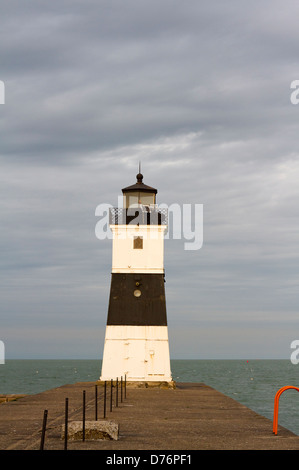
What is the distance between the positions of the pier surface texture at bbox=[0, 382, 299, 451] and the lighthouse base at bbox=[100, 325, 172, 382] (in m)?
4.40

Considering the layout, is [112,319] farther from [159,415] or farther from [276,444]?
[276,444]

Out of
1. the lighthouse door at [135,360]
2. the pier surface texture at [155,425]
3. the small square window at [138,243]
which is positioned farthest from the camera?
the small square window at [138,243]

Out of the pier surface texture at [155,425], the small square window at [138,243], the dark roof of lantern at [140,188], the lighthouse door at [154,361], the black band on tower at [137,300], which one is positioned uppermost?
the dark roof of lantern at [140,188]

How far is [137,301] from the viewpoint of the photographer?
1254 inches

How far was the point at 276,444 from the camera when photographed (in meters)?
13.9

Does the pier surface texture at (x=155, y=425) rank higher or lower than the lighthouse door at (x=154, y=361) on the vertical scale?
lower

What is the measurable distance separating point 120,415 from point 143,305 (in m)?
12.8

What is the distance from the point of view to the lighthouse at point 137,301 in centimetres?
3133

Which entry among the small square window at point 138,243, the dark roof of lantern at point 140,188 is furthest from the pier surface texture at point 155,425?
the dark roof of lantern at point 140,188

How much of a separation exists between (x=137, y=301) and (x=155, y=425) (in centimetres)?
1507

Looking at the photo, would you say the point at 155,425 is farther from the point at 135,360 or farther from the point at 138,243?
the point at 138,243

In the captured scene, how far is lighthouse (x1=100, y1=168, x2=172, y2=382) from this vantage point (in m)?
31.3

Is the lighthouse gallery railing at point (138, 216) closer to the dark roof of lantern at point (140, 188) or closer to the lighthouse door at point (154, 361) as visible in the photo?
the dark roof of lantern at point (140, 188)
